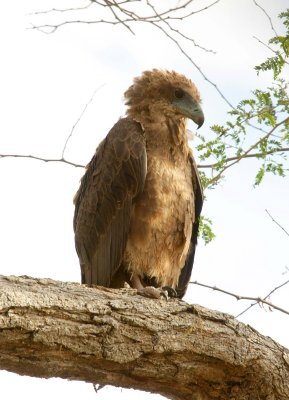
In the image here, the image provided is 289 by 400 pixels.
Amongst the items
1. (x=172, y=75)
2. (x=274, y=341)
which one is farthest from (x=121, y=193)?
(x=274, y=341)

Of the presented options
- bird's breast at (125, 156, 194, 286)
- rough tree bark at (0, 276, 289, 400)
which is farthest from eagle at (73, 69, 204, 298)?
rough tree bark at (0, 276, 289, 400)

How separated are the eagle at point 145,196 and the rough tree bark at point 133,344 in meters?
1.11

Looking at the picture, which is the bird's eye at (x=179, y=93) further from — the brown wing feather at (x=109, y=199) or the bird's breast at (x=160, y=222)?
the bird's breast at (x=160, y=222)

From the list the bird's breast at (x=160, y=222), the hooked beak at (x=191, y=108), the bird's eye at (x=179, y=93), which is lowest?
the bird's breast at (x=160, y=222)

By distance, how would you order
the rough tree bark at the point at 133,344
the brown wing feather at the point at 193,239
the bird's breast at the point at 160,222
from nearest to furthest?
1. the rough tree bark at the point at 133,344
2. the bird's breast at the point at 160,222
3. the brown wing feather at the point at 193,239

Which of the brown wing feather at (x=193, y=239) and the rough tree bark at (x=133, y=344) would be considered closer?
the rough tree bark at (x=133, y=344)

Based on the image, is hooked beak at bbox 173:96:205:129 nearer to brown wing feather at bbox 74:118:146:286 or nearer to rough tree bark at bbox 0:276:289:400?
brown wing feather at bbox 74:118:146:286

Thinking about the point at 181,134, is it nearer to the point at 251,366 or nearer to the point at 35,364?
the point at 251,366

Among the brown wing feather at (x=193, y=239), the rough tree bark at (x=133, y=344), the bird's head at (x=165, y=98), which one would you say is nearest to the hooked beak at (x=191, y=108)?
the bird's head at (x=165, y=98)

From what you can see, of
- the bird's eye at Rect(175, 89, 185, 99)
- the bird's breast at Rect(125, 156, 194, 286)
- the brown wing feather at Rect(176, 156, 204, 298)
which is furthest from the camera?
the bird's eye at Rect(175, 89, 185, 99)

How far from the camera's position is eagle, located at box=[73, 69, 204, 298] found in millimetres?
4844

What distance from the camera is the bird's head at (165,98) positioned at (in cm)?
525

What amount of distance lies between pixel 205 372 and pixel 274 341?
1.41 ft

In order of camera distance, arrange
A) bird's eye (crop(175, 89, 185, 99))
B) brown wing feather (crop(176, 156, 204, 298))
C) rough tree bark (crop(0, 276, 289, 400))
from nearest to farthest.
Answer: rough tree bark (crop(0, 276, 289, 400)), brown wing feather (crop(176, 156, 204, 298)), bird's eye (crop(175, 89, 185, 99))
